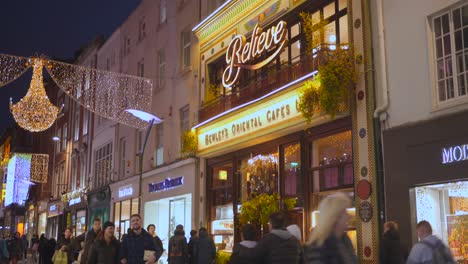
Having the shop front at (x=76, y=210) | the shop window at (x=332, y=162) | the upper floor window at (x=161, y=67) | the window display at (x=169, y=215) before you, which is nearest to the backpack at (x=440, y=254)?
the shop window at (x=332, y=162)

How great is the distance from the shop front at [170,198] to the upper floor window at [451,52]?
11.9 m

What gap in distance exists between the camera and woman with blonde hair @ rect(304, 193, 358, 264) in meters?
4.85

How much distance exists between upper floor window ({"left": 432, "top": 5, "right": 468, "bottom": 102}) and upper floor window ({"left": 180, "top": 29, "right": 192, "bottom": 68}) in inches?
546

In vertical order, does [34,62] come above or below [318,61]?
above

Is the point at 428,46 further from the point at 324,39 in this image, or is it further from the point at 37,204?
the point at 37,204

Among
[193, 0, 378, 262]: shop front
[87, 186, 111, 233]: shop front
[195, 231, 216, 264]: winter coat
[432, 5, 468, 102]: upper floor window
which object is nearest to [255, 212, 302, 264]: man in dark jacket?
[432, 5, 468, 102]: upper floor window

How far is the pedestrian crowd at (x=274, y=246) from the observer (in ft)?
16.2

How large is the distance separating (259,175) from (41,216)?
38.9m

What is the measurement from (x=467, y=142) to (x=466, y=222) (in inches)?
65.5

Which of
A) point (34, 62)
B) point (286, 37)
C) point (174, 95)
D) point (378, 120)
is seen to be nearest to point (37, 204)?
point (174, 95)

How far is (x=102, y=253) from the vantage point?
10.8m

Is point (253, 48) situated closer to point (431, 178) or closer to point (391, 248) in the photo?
point (431, 178)

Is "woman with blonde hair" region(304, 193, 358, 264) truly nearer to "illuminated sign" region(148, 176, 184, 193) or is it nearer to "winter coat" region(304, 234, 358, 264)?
"winter coat" region(304, 234, 358, 264)

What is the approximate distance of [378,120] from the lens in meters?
13.5
